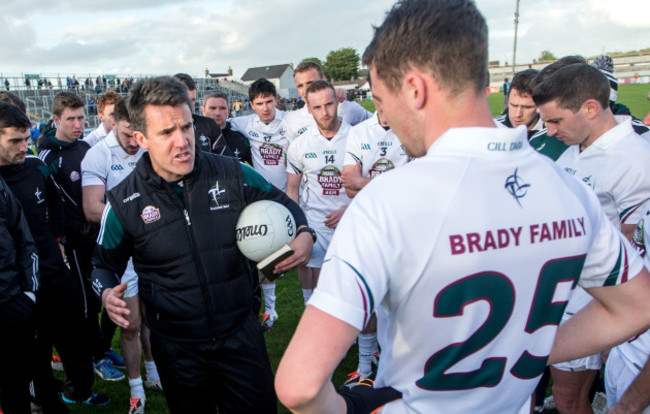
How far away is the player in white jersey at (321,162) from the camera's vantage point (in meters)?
5.14

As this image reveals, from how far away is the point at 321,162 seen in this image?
17.2 ft

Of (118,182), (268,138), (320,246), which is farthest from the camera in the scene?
(268,138)

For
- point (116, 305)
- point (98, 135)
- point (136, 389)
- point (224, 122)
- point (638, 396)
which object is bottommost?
point (136, 389)

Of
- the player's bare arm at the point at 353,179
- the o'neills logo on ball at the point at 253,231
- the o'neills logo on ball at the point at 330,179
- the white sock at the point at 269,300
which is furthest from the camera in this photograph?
the white sock at the point at 269,300

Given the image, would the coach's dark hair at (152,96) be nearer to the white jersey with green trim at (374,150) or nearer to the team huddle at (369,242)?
the team huddle at (369,242)

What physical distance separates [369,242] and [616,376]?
2521 millimetres

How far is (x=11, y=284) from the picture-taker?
318 cm

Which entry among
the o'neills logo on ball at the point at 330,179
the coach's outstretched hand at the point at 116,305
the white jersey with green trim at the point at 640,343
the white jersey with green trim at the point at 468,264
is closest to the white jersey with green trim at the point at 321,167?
the o'neills logo on ball at the point at 330,179

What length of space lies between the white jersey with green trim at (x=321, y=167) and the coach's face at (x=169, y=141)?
8.76 feet

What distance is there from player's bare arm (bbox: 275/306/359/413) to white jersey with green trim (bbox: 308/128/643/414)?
0.03m

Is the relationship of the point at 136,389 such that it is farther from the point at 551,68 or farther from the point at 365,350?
the point at 551,68

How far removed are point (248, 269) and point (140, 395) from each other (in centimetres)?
211

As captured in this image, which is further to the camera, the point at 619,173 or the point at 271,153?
the point at 271,153

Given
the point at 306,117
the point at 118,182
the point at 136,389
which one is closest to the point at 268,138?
the point at 306,117
